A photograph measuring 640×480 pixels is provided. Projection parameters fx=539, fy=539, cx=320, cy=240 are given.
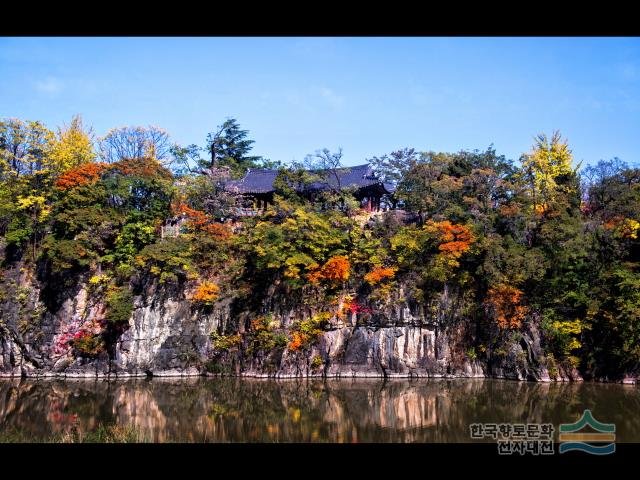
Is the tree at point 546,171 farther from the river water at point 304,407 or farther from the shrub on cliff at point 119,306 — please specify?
the shrub on cliff at point 119,306

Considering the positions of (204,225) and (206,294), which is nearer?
(206,294)

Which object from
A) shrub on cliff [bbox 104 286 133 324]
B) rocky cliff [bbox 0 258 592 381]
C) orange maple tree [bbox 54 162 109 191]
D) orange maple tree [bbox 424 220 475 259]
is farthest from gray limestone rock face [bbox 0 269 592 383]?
orange maple tree [bbox 54 162 109 191]

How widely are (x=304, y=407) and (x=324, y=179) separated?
487 inches

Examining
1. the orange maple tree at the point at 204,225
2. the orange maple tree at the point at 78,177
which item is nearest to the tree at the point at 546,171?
the orange maple tree at the point at 204,225

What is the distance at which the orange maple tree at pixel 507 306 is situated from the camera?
18.2 meters

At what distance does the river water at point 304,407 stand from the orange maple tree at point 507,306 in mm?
2002

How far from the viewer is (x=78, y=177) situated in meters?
22.2

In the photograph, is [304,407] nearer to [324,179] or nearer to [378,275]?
[378,275]

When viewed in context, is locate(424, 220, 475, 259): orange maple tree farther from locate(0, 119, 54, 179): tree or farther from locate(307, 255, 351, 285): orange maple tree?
locate(0, 119, 54, 179): tree

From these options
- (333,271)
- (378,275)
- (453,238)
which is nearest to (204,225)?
(333,271)

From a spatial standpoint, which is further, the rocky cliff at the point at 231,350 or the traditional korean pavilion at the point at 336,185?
the traditional korean pavilion at the point at 336,185

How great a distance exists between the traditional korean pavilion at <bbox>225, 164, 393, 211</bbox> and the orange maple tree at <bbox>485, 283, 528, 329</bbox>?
27.7 feet
